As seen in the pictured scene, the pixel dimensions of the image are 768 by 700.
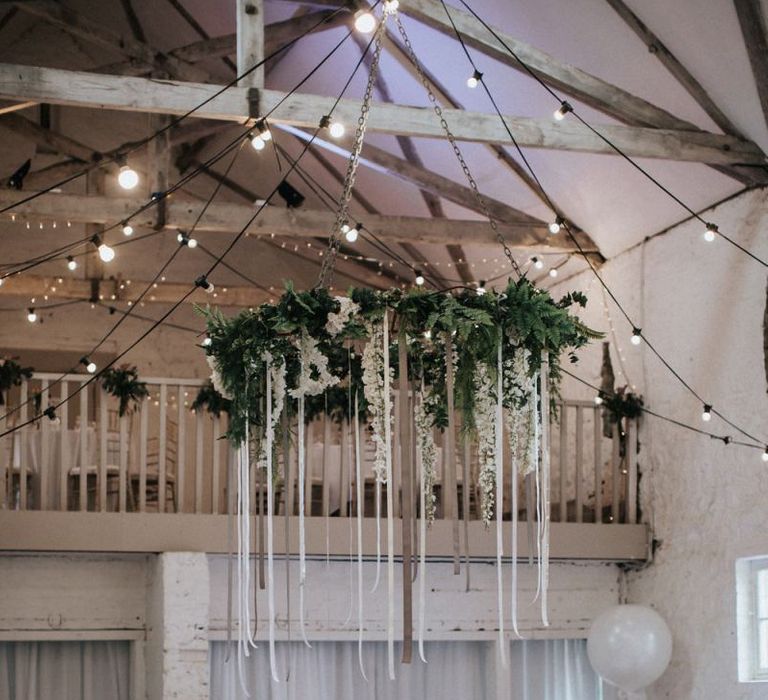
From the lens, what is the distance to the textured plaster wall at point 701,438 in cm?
896

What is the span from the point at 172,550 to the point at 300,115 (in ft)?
10.7

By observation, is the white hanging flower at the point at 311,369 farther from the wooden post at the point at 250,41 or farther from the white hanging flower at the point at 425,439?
the wooden post at the point at 250,41

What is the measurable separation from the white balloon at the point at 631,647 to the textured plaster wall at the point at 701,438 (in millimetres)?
443

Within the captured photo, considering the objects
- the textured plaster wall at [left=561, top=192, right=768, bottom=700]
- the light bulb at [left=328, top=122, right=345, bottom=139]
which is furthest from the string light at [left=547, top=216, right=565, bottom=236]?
the light bulb at [left=328, top=122, right=345, bottom=139]

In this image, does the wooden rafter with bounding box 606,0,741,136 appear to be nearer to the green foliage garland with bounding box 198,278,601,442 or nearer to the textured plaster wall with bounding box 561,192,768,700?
the textured plaster wall with bounding box 561,192,768,700

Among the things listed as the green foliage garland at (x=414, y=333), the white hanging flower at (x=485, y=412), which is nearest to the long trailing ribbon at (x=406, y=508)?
the green foliage garland at (x=414, y=333)

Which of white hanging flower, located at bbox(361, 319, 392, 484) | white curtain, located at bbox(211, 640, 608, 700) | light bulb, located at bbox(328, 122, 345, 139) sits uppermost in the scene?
light bulb, located at bbox(328, 122, 345, 139)

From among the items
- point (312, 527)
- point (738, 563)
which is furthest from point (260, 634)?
point (738, 563)

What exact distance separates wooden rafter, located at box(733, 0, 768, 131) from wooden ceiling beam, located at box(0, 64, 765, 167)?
787 millimetres

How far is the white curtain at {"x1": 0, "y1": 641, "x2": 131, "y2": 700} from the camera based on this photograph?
944cm

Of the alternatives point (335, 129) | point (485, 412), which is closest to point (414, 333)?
point (485, 412)

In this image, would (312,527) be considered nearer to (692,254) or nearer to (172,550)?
(172,550)

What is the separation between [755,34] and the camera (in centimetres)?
789

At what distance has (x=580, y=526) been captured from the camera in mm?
9945
